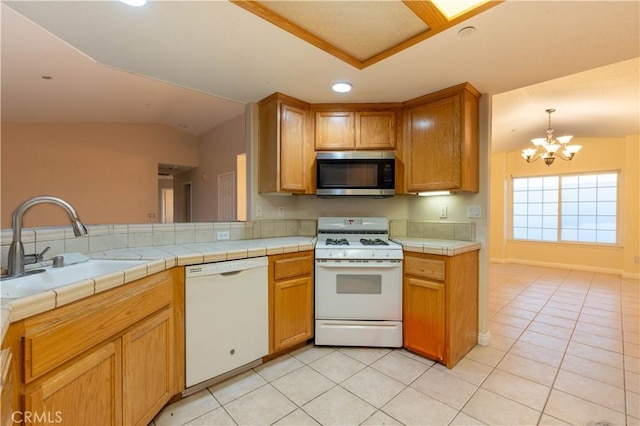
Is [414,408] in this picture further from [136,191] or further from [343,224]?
[136,191]

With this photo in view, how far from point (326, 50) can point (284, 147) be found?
91cm

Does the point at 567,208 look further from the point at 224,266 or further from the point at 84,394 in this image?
the point at 84,394

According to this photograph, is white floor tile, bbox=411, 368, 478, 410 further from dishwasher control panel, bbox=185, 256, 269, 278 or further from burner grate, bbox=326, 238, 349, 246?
dishwasher control panel, bbox=185, 256, 269, 278

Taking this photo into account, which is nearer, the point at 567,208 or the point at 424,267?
the point at 424,267

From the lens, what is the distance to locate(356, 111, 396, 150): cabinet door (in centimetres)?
256

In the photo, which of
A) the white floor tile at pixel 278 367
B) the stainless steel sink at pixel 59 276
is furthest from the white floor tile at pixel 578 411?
the stainless steel sink at pixel 59 276

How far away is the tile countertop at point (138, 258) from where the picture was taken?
2.78 feet

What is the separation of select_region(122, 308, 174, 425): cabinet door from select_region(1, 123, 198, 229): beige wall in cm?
354

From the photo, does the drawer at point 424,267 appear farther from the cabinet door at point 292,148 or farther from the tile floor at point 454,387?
the cabinet door at point 292,148

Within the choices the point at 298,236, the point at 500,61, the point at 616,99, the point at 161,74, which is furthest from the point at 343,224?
the point at 616,99

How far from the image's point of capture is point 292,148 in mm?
2479

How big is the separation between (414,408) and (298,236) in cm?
170

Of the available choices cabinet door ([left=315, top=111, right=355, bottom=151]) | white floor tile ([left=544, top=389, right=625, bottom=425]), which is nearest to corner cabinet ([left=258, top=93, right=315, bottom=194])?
cabinet door ([left=315, top=111, right=355, bottom=151])

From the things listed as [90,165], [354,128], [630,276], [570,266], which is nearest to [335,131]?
[354,128]
